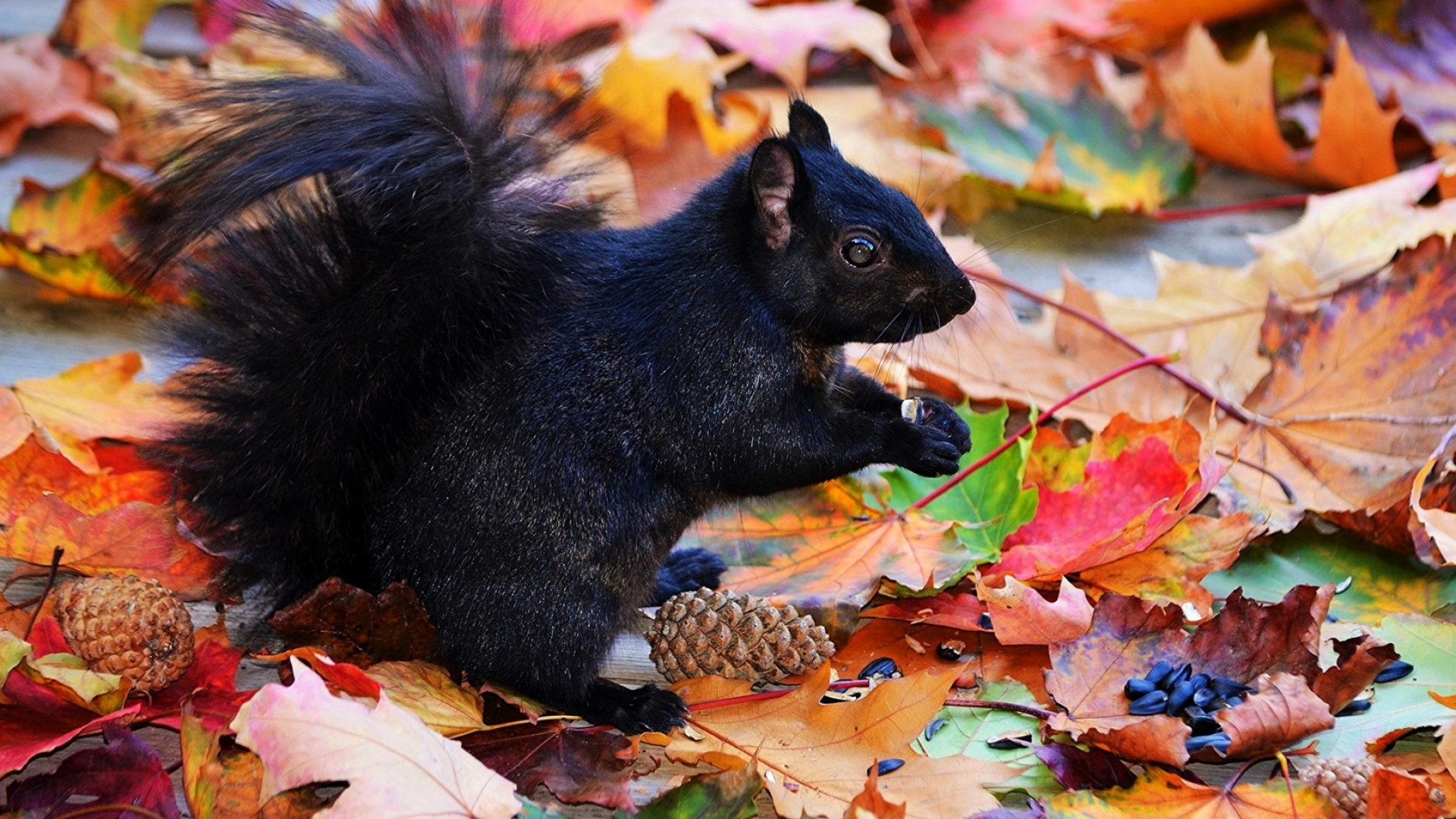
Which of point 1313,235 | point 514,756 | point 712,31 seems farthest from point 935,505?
point 712,31

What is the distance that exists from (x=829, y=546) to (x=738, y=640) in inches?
8.9

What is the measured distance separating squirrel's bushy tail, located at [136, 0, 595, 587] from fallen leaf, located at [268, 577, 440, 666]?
6 centimetres

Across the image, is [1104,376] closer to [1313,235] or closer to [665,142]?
[1313,235]

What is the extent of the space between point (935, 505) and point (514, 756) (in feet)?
2.10

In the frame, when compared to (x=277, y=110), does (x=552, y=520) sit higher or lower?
lower

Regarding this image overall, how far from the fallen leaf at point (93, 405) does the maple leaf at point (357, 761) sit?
63 cm

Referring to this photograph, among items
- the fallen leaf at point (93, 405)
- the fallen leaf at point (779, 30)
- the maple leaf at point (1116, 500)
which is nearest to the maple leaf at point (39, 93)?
the fallen leaf at point (93, 405)

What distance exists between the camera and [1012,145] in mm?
2445

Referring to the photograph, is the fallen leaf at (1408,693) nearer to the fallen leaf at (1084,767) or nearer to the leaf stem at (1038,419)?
the fallen leaf at (1084,767)

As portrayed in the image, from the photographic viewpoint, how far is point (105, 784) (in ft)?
4.31

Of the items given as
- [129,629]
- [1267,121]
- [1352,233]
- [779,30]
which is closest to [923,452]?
[129,629]

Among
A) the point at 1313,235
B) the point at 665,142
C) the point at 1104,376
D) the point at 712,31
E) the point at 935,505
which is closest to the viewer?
the point at 935,505

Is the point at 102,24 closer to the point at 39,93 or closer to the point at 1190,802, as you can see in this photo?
the point at 39,93

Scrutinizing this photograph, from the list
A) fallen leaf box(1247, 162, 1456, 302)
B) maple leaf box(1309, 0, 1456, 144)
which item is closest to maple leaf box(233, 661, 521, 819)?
fallen leaf box(1247, 162, 1456, 302)
